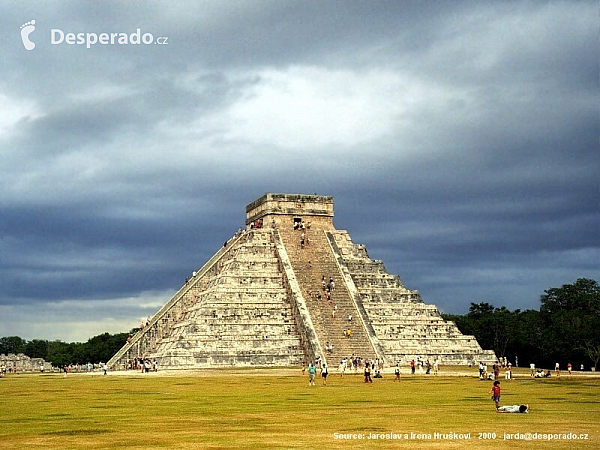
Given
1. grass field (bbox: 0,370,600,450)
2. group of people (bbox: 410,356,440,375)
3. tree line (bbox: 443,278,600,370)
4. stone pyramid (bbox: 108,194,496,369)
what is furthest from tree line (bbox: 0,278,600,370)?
grass field (bbox: 0,370,600,450)

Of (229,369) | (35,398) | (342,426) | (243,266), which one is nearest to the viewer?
(342,426)

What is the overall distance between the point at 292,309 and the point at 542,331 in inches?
1115

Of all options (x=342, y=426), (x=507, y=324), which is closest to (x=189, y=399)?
(x=342, y=426)

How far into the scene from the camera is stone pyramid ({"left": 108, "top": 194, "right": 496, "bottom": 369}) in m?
46.9

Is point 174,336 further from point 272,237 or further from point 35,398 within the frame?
point 35,398

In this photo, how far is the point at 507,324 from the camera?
72188 mm

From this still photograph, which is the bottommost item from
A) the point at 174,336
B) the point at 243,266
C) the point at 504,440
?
the point at 504,440

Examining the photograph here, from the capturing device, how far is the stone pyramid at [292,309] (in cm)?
4688

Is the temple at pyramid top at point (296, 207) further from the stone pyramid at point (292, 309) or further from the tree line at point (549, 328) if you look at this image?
the tree line at point (549, 328)

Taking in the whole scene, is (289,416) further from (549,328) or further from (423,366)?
(549,328)

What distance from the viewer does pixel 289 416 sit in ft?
67.1

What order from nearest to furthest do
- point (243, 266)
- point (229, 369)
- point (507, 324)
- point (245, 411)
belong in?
point (245, 411) < point (229, 369) < point (243, 266) < point (507, 324)

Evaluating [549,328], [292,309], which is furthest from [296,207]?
[549,328]

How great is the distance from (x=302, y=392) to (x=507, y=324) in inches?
1809
